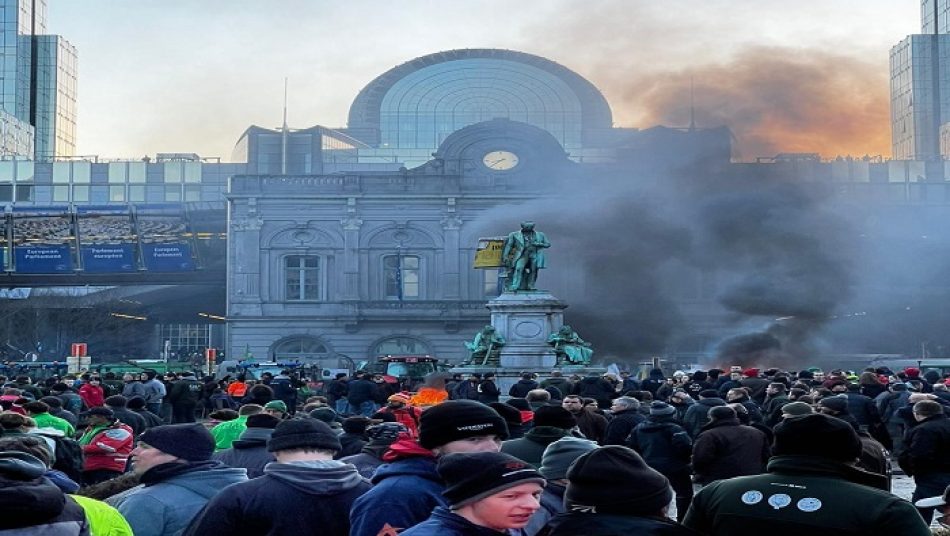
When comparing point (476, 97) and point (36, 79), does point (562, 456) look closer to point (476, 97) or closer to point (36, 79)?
point (476, 97)

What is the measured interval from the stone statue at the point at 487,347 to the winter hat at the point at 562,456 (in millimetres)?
28612

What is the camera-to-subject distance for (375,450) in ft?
30.0

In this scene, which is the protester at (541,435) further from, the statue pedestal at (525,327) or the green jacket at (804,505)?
the statue pedestal at (525,327)

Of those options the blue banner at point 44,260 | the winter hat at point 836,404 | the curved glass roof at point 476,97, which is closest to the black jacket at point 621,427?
the winter hat at point 836,404

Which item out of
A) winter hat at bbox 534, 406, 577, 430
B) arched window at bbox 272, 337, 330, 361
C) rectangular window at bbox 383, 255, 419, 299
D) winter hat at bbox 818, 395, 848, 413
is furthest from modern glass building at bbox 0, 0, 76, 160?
winter hat at bbox 534, 406, 577, 430

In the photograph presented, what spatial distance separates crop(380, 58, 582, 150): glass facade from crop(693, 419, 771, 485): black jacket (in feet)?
249

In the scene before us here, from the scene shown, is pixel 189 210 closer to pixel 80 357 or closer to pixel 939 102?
pixel 80 357

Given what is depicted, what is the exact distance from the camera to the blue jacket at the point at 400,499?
6434mm

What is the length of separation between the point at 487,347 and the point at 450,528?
31.8 m

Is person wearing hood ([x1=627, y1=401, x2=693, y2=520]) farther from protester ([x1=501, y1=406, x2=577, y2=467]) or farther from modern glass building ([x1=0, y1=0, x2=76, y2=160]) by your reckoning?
modern glass building ([x1=0, y1=0, x2=76, y2=160])

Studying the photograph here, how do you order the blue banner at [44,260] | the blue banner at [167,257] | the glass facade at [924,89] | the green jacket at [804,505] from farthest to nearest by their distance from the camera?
the glass facade at [924,89], the blue banner at [167,257], the blue banner at [44,260], the green jacket at [804,505]

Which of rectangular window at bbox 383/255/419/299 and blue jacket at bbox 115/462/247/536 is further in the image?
rectangular window at bbox 383/255/419/299

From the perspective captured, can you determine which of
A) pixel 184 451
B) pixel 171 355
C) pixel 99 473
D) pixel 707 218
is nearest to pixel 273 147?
pixel 171 355

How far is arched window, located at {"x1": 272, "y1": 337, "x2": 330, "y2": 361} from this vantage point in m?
63.2
